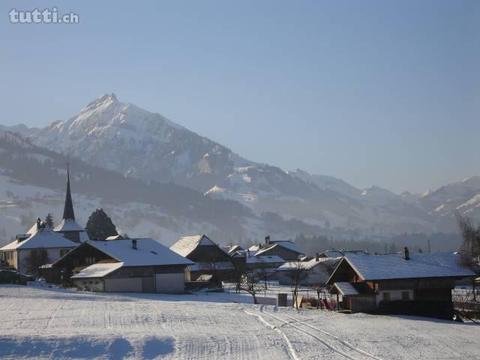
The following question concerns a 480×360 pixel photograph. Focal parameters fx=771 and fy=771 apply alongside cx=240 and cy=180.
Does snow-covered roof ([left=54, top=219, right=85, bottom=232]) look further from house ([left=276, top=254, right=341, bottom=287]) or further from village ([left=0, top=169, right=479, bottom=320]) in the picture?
house ([left=276, top=254, right=341, bottom=287])

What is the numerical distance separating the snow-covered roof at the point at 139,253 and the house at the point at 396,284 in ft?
60.8

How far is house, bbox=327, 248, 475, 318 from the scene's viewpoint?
55.1m

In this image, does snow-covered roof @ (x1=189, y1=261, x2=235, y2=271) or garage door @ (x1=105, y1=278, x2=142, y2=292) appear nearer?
garage door @ (x1=105, y1=278, x2=142, y2=292)

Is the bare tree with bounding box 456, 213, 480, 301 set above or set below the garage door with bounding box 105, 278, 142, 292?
above

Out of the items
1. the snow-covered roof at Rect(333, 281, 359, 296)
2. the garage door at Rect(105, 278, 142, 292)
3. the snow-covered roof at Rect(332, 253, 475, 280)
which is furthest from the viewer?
the garage door at Rect(105, 278, 142, 292)

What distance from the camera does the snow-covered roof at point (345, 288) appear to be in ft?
182

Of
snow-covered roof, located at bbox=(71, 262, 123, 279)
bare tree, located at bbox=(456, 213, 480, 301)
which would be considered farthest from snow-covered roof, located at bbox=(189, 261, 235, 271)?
bare tree, located at bbox=(456, 213, 480, 301)

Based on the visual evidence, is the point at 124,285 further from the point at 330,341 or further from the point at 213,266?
the point at 330,341

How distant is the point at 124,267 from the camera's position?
68.6 m

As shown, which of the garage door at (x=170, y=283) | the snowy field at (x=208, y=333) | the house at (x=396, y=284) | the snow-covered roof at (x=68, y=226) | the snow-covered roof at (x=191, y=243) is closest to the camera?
the snowy field at (x=208, y=333)

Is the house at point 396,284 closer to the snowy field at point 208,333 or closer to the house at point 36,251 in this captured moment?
the snowy field at point 208,333

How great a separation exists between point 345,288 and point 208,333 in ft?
65.2

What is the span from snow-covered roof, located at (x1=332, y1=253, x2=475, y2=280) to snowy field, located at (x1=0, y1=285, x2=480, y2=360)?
4.79m

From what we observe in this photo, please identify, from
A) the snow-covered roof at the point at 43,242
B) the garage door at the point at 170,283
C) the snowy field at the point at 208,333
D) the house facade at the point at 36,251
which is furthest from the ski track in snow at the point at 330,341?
the snow-covered roof at the point at 43,242
